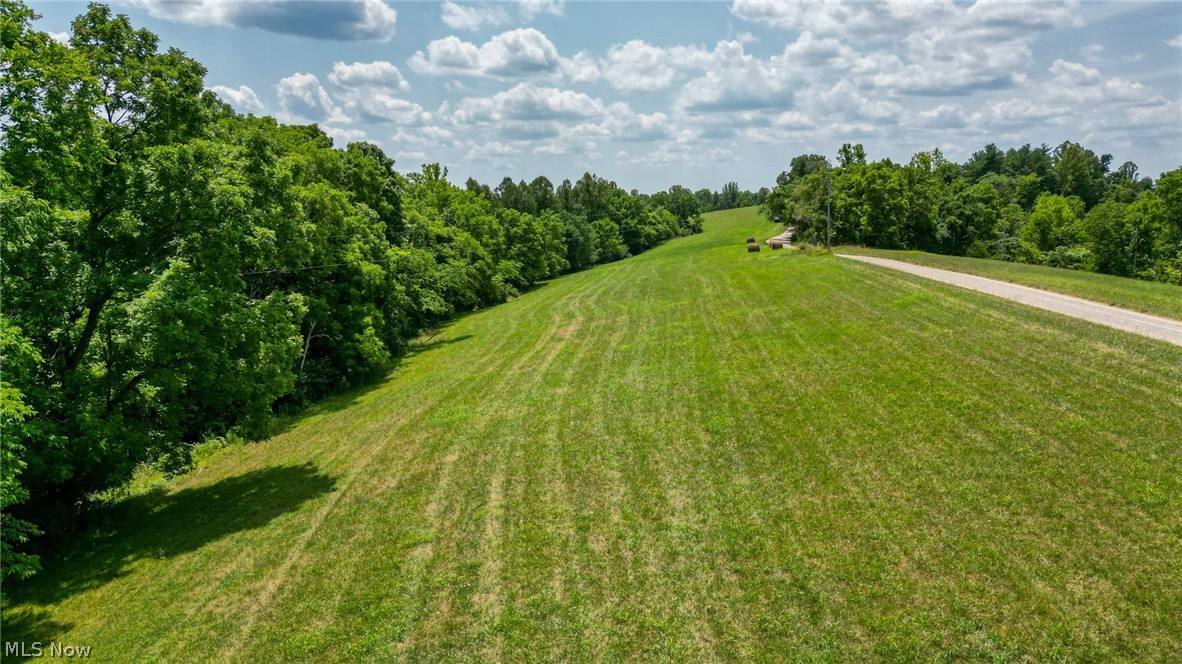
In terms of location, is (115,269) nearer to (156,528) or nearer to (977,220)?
(156,528)

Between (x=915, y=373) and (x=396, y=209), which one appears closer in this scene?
(x=915, y=373)

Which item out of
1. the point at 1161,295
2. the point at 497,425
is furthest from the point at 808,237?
the point at 497,425

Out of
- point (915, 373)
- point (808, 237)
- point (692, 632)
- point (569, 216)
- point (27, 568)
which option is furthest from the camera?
point (569, 216)

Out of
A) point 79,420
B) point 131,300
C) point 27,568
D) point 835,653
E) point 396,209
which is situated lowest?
point 835,653

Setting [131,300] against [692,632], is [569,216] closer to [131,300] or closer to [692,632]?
[131,300]

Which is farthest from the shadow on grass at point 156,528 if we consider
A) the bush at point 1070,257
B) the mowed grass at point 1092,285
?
the bush at point 1070,257

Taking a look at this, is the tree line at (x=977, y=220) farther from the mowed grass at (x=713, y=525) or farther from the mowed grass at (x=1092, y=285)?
the mowed grass at (x=713, y=525)
